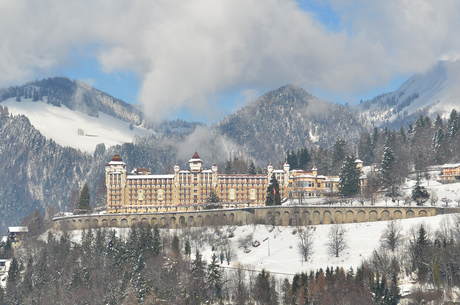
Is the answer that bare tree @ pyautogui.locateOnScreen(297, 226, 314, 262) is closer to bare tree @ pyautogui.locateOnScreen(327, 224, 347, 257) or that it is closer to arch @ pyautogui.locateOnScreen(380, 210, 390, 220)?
bare tree @ pyautogui.locateOnScreen(327, 224, 347, 257)

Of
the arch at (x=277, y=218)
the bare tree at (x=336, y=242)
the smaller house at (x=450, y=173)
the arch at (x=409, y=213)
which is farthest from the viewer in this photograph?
the smaller house at (x=450, y=173)

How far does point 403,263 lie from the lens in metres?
133

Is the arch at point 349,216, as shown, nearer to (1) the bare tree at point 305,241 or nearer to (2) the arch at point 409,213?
(1) the bare tree at point 305,241

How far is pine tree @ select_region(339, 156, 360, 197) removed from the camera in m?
186

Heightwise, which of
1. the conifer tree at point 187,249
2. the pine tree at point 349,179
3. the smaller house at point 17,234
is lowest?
the conifer tree at point 187,249

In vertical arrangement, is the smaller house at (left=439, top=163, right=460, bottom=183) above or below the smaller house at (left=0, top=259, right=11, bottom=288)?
above

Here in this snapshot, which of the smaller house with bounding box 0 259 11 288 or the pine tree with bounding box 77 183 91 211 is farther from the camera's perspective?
the pine tree with bounding box 77 183 91 211

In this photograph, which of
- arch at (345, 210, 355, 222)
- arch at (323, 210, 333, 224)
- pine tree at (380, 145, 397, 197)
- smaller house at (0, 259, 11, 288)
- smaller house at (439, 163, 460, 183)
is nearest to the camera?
smaller house at (0, 259, 11, 288)

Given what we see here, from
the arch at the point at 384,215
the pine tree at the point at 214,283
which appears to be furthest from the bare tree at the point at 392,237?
the pine tree at the point at 214,283

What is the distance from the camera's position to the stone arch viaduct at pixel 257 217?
165 m

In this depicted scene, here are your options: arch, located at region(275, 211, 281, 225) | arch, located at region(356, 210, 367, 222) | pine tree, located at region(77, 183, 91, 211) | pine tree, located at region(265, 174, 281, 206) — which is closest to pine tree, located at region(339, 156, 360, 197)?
pine tree, located at region(265, 174, 281, 206)

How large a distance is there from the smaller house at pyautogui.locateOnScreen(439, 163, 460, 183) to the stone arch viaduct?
27479 mm

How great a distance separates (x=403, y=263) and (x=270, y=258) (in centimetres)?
2825

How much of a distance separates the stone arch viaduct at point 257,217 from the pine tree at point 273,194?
453cm
